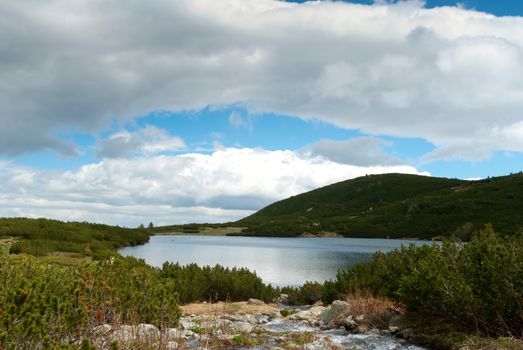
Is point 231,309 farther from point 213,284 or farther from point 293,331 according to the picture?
point 293,331

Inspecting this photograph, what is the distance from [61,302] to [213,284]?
16.8 m

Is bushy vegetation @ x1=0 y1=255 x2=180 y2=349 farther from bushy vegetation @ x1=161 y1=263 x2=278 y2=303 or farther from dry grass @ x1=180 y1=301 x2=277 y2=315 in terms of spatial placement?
bushy vegetation @ x1=161 y1=263 x2=278 y2=303

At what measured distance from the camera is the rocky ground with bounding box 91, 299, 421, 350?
11828mm

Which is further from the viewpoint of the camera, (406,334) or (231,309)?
(231,309)

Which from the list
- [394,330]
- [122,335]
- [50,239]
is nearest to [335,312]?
[394,330]

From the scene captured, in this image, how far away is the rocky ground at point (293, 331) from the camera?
38.8 feet

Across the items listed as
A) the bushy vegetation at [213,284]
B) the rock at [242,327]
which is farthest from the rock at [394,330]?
the bushy vegetation at [213,284]

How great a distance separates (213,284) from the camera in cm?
2467

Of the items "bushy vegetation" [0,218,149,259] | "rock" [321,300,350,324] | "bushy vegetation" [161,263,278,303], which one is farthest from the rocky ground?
"bushy vegetation" [0,218,149,259]

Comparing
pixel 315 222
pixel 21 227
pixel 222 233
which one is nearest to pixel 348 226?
pixel 315 222

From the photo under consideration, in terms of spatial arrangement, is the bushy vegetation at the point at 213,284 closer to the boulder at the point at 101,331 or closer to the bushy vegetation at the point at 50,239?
the bushy vegetation at the point at 50,239

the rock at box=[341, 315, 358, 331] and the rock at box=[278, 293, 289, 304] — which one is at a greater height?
the rock at box=[341, 315, 358, 331]

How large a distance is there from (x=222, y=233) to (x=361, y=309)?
A: 141989 mm

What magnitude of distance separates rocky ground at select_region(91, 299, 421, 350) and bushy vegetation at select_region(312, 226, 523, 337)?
122 centimetres
